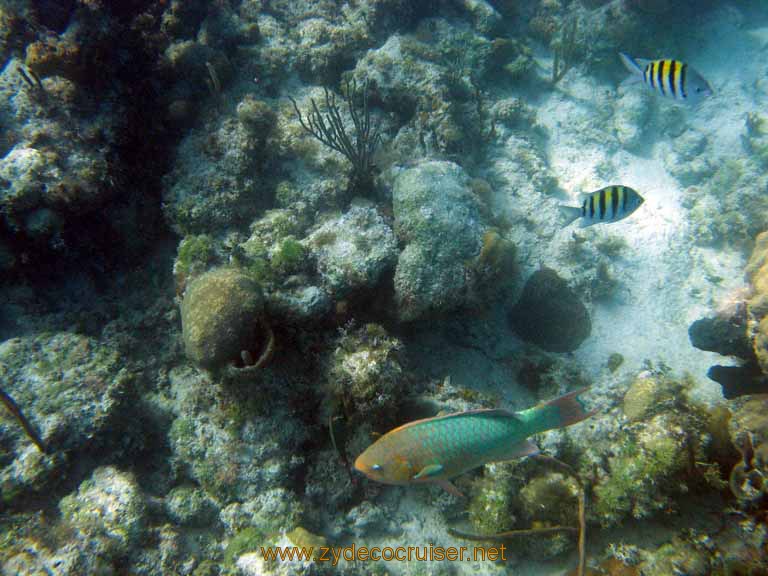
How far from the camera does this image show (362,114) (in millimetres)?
5539

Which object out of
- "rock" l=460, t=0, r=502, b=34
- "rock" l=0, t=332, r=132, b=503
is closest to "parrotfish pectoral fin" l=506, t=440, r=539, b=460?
"rock" l=0, t=332, r=132, b=503

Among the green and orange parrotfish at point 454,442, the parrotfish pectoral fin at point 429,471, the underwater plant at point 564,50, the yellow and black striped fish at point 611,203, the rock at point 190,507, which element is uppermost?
the underwater plant at point 564,50

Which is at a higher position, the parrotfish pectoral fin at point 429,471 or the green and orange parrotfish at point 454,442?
the green and orange parrotfish at point 454,442

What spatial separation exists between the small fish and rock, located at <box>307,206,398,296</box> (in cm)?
377

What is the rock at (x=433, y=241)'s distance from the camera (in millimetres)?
3707

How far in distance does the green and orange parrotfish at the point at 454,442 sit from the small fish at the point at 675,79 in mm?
4428

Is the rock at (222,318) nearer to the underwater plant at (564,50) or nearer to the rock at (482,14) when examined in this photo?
the rock at (482,14)

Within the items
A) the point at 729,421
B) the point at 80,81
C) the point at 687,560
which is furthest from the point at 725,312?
the point at 80,81

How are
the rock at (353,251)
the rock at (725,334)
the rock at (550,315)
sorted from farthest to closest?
the rock at (550,315)
the rock at (725,334)
the rock at (353,251)

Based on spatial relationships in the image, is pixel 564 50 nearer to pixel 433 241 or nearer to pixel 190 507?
pixel 433 241

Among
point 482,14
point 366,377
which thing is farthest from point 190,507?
point 482,14

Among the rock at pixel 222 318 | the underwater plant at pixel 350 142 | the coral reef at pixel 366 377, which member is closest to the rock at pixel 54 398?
the rock at pixel 222 318

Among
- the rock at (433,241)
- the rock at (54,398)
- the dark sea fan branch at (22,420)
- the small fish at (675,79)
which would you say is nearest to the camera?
the dark sea fan branch at (22,420)

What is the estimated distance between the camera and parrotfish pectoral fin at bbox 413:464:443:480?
209 cm
